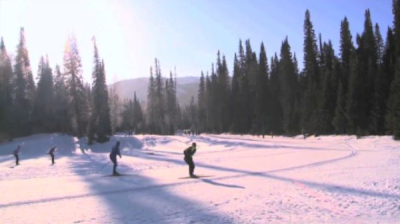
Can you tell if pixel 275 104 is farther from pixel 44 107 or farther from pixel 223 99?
pixel 44 107

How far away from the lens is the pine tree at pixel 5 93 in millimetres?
56312

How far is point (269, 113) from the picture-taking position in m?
70.5

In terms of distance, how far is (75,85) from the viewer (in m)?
53.9

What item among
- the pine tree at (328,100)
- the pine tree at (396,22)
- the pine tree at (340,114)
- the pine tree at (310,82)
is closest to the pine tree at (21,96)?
the pine tree at (310,82)

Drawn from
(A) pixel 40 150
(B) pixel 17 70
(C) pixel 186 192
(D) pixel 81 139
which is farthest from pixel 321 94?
(B) pixel 17 70

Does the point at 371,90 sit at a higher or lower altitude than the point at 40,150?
higher

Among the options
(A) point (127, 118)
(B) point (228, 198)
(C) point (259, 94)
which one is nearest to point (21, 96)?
(C) point (259, 94)

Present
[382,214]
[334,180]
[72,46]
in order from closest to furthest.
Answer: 1. [382,214]
2. [334,180]
3. [72,46]

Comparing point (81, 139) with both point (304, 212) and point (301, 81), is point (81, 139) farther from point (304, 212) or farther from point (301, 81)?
point (304, 212)

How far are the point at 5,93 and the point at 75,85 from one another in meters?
14.2

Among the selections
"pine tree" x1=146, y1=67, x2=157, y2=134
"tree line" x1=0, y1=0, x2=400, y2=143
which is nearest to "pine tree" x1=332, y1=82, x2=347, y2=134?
"tree line" x1=0, y1=0, x2=400, y2=143

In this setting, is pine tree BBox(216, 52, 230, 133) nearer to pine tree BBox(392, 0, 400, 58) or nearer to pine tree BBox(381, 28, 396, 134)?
pine tree BBox(381, 28, 396, 134)

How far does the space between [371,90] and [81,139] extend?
130ft

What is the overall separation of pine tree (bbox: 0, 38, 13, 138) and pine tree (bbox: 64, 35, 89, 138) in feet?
34.6
